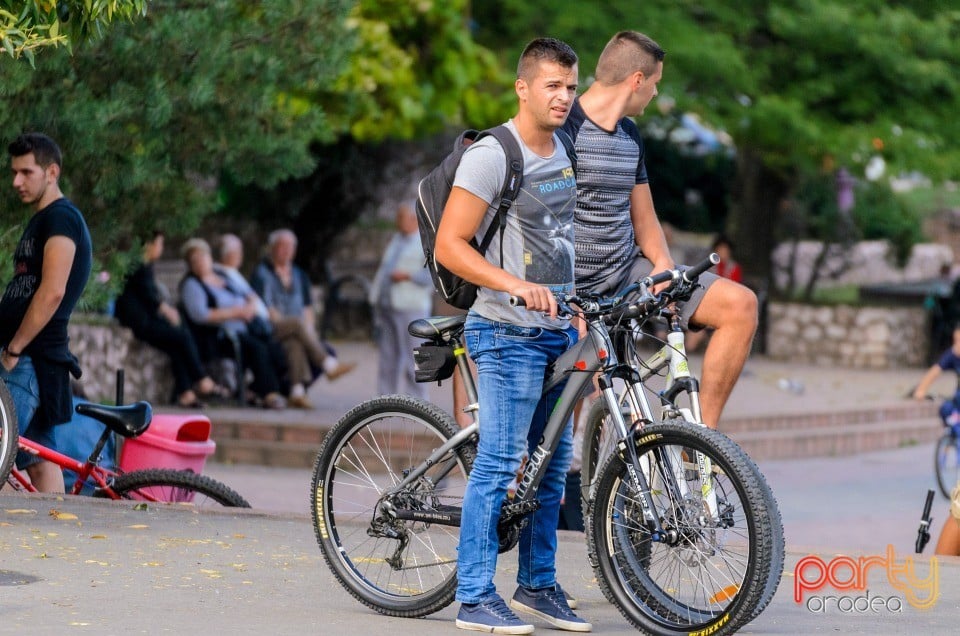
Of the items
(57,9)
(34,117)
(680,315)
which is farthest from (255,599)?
(34,117)

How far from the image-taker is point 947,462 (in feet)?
44.5

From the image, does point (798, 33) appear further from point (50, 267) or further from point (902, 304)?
point (50, 267)

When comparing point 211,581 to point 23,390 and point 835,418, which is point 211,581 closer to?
point 23,390

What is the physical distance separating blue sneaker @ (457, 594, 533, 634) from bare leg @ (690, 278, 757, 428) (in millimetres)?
1306

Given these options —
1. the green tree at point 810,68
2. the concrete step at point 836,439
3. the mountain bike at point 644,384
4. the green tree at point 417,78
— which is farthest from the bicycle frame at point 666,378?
the green tree at point 810,68

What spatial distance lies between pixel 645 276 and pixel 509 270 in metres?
1.07

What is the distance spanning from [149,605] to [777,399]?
42.9 feet

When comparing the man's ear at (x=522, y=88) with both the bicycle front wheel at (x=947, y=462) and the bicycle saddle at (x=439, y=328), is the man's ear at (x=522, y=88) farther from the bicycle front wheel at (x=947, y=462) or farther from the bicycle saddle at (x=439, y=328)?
the bicycle front wheel at (x=947, y=462)

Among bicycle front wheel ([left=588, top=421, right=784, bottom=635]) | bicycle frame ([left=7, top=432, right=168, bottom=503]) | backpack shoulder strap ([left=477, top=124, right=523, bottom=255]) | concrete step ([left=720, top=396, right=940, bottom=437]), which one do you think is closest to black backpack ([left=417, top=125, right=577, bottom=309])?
backpack shoulder strap ([left=477, top=124, right=523, bottom=255])

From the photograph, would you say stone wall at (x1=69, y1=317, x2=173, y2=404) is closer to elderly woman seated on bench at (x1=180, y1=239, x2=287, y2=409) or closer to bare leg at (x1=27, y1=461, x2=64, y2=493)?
elderly woman seated on bench at (x1=180, y1=239, x2=287, y2=409)

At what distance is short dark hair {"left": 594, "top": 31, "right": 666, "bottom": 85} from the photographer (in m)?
6.45

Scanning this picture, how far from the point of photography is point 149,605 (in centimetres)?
574

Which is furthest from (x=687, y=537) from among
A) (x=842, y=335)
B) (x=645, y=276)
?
(x=842, y=335)

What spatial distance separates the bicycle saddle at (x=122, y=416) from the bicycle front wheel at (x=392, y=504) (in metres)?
1.86
